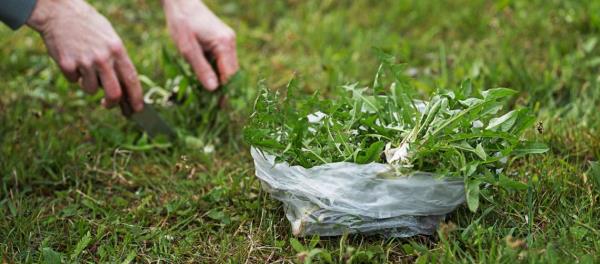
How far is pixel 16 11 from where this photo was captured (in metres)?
2.06

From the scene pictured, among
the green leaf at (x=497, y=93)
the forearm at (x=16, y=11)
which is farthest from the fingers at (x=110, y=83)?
the green leaf at (x=497, y=93)

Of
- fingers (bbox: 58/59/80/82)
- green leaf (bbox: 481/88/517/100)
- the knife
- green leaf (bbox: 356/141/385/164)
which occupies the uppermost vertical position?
green leaf (bbox: 481/88/517/100)

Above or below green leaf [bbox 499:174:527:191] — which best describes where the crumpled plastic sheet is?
below

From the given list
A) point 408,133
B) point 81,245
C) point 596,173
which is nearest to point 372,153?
point 408,133

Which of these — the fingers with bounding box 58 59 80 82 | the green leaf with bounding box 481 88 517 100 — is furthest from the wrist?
the green leaf with bounding box 481 88 517 100

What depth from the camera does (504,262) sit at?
1555 mm

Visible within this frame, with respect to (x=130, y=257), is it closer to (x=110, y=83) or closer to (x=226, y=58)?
(x=110, y=83)

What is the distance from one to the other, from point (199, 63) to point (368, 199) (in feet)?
2.91

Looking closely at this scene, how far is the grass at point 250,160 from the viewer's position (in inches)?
69.1

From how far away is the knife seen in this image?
2342 millimetres

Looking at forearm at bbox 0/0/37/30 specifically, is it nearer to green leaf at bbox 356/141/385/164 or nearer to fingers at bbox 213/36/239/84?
fingers at bbox 213/36/239/84

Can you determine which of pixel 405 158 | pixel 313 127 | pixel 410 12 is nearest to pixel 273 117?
pixel 313 127

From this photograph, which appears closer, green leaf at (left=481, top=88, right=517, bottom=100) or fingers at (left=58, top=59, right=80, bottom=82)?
green leaf at (left=481, top=88, right=517, bottom=100)

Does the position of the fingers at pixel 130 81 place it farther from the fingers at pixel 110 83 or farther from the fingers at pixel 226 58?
the fingers at pixel 226 58
